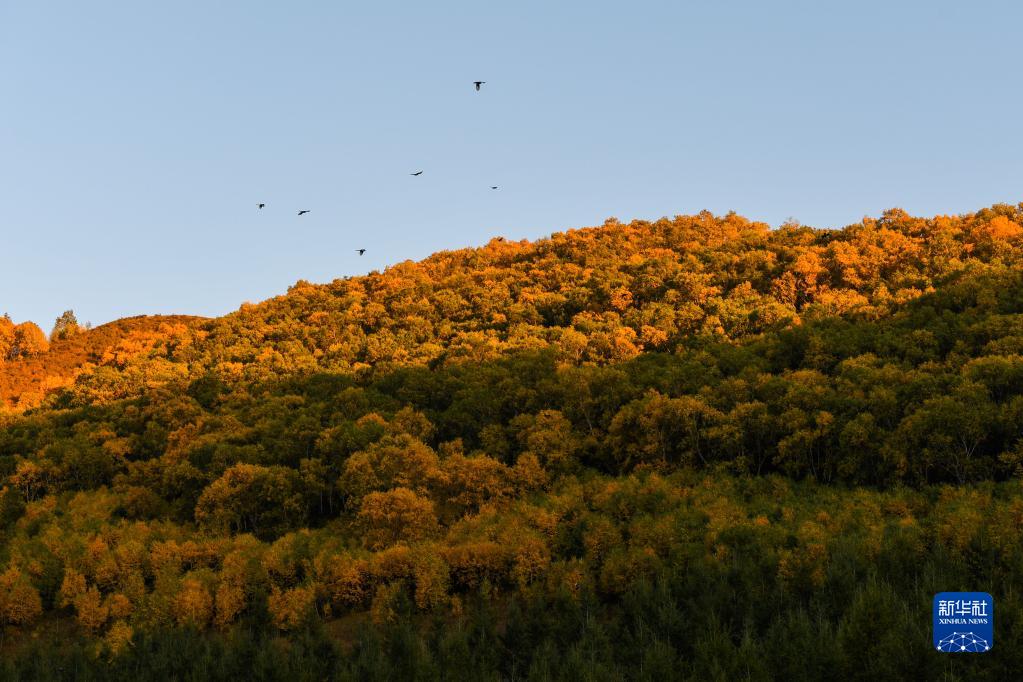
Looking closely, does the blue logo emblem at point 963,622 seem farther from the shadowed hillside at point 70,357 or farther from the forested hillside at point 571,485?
the shadowed hillside at point 70,357

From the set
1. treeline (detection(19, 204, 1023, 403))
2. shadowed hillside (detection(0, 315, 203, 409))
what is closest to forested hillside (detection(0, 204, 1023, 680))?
treeline (detection(19, 204, 1023, 403))

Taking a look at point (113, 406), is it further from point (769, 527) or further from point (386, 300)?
point (769, 527)

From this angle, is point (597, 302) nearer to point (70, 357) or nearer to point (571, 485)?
point (571, 485)

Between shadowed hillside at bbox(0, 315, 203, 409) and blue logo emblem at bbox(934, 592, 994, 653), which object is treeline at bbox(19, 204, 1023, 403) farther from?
blue logo emblem at bbox(934, 592, 994, 653)

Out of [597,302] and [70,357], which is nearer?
[597,302]

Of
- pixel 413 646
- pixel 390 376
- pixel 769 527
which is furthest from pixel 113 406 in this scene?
pixel 769 527

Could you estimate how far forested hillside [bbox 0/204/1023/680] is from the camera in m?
48.0

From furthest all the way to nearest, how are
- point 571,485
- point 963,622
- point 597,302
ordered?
1. point 597,302
2. point 571,485
3. point 963,622

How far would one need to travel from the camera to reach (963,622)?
41750 mm

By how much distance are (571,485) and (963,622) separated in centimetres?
3243

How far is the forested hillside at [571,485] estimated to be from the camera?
4803 centimetres

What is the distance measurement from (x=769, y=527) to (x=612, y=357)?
37358 mm

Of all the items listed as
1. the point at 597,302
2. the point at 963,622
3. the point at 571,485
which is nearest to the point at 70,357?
the point at 597,302

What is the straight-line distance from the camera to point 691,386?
78.3 metres
